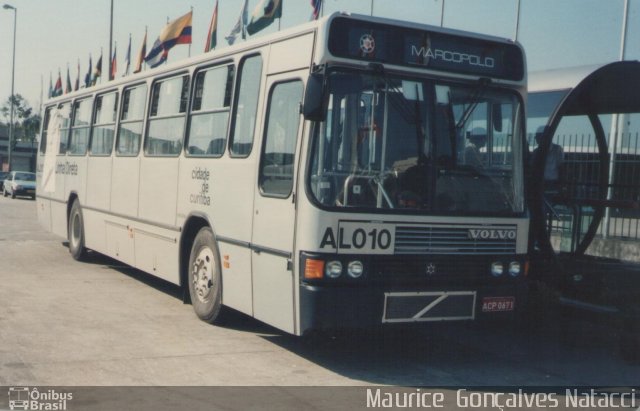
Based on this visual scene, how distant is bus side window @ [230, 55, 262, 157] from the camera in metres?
7.50

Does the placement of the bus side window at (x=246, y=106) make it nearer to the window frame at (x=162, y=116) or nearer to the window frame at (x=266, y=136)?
the window frame at (x=266, y=136)

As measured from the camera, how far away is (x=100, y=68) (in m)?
35.1

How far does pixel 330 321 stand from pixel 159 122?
477 centimetres

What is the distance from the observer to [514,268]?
23.5ft

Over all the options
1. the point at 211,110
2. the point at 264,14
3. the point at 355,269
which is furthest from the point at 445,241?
the point at 264,14

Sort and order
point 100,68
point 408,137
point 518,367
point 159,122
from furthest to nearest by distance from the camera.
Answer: point 100,68 → point 159,122 → point 518,367 → point 408,137

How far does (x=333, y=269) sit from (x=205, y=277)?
98.6 inches

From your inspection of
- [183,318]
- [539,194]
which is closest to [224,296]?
[183,318]

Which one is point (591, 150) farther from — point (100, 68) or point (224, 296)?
point (100, 68)

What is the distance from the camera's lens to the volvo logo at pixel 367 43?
6.57 meters

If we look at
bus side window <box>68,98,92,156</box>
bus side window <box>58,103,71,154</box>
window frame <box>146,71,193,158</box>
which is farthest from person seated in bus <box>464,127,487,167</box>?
bus side window <box>58,103,71,154</box>

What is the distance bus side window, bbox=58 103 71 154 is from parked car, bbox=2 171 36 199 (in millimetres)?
25517

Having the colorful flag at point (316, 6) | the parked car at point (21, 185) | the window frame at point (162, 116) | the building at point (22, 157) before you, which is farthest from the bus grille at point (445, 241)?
the building at point (22, 157)

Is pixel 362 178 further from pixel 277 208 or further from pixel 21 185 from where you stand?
pixel 21 185
